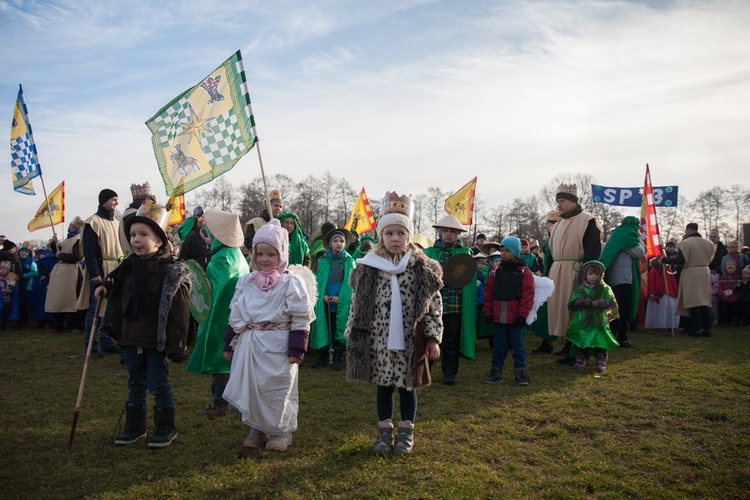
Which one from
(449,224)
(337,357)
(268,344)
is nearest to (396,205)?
(268,344)

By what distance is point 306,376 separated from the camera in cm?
696

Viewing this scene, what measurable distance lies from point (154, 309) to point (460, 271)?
3634mm

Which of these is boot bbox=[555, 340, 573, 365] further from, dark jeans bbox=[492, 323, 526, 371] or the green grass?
dark jeans bbox=[492, 323, 526, 371]

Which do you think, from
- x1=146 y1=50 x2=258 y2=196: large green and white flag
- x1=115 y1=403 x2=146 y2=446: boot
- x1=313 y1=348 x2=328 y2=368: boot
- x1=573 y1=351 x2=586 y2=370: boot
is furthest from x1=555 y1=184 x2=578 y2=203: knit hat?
x1=115 y1=403 x2=146 y2=446: boot

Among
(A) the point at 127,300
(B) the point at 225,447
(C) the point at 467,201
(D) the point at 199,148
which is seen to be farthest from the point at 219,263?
(C) the point at 467,201

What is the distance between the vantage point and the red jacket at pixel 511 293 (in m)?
6.45

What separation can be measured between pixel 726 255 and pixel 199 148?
47.8 ft

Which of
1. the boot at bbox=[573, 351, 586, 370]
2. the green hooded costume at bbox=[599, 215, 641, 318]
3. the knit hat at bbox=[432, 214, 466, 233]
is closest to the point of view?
the knit hat at bbox=[432, 214, 466, 233]

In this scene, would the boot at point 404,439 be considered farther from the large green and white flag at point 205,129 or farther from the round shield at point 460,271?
the large green and white flag at point 205,129

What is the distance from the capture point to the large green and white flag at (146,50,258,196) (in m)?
5.49

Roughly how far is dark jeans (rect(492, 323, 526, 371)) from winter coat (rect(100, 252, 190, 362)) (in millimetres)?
4163

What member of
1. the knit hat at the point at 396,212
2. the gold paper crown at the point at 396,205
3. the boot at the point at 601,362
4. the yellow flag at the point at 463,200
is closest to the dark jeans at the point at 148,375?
the knit hat at the point at 396,212

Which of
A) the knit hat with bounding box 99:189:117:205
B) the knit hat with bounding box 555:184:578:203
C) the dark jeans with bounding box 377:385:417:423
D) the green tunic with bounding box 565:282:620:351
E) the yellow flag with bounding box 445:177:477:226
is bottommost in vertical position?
the dark jeans with bounding box 377:385:417:423

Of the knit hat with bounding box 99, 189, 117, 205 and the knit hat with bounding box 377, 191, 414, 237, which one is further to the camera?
the knit hat with bounding box 99, 189, 117, 205
